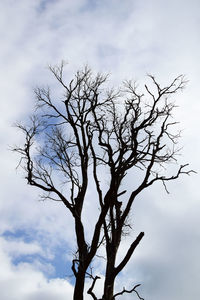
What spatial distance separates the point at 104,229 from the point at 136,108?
4.16 metres

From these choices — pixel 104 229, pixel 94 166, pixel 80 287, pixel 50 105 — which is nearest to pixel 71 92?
pixel 50 105

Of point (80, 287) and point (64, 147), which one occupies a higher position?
point (64, 147)

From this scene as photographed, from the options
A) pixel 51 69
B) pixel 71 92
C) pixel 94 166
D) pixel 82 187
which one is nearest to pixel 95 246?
pixel 82 187

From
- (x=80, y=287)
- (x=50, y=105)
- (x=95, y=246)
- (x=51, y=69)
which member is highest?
(x=51, y=69)

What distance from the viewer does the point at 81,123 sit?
43.0 feet

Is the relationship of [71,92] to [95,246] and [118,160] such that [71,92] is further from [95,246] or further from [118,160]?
[95,246]

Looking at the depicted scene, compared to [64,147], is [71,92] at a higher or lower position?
higher

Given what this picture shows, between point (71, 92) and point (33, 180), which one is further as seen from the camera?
point (71, 92)

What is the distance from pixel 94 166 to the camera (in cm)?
1253

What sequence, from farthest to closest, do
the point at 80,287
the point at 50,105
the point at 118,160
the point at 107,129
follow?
the point at 50,105, the point at 107,129, the point at 118,160, the point at 80,287

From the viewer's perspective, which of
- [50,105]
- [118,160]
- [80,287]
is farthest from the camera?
[50,105]

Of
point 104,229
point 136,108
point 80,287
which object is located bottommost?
point 80,287

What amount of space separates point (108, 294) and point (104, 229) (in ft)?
7.12

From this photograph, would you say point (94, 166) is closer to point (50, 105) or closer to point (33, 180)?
point (33, 180)
